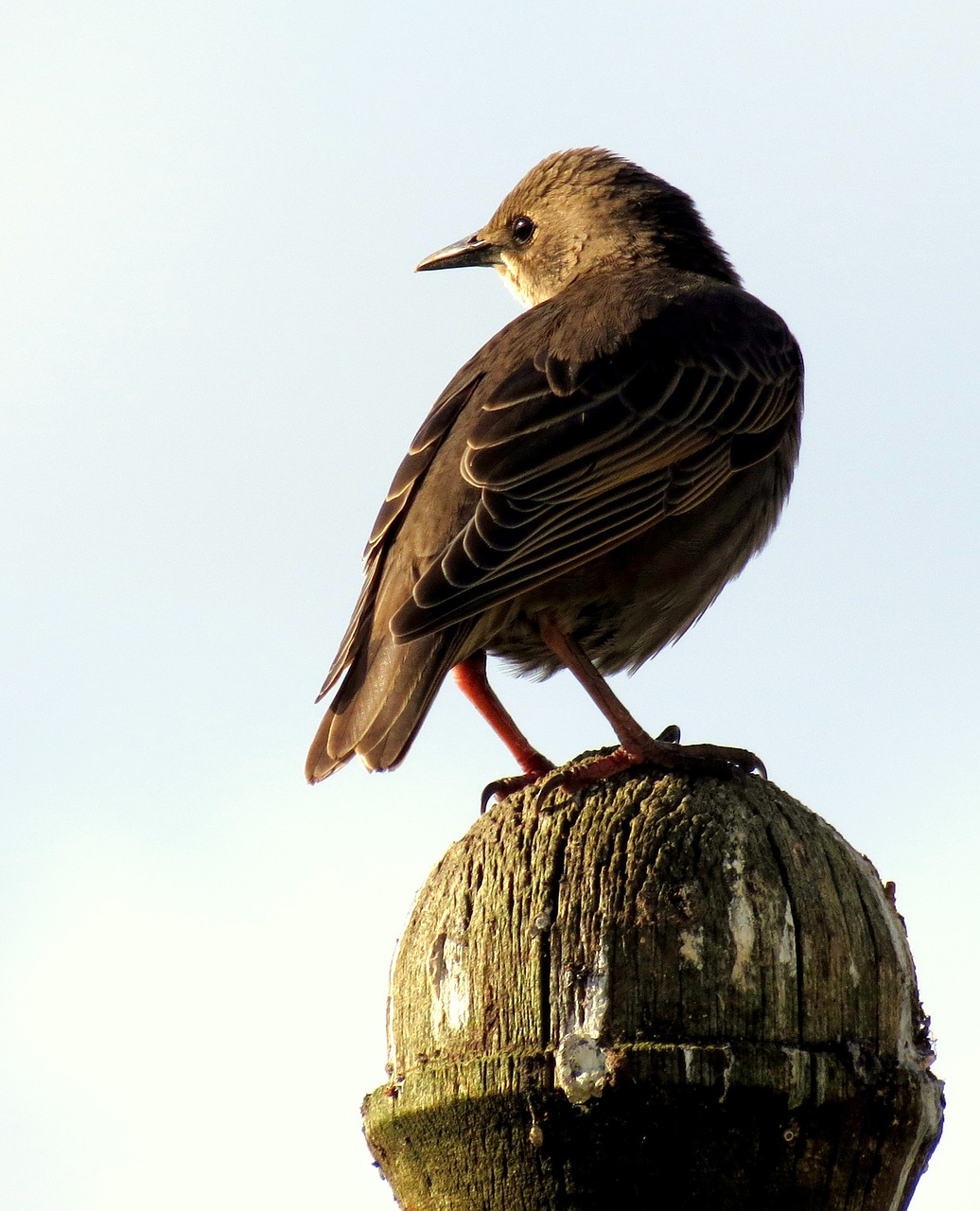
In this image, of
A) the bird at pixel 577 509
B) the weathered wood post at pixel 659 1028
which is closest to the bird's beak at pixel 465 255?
the bird at pixel 577 509

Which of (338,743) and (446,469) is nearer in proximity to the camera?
(338,743)

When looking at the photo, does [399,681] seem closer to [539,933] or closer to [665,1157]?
[539,933]

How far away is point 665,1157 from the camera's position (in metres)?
3.31

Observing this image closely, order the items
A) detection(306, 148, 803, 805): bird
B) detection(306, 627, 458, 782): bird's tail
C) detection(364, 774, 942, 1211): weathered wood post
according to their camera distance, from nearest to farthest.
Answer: detection(364, 774, 942, 1211): weathered wood post, detection(306, 627, 458, 782): bird's tail, detection(306, 148, 803, 805): bird

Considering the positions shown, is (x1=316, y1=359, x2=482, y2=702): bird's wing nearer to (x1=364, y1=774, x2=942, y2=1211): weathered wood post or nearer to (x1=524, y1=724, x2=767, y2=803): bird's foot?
(x1=524, y1=724, x2=767, y2=803): bird's foot

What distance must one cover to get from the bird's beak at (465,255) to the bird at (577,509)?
1678mm

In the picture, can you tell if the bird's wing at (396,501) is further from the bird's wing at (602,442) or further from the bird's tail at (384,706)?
the bird's tail at (384,706)

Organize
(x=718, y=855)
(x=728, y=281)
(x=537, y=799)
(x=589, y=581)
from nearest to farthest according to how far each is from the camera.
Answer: (x=718, y=855) → (x=537, y=799) → (x=589, y=581) → (x=728, y=281)

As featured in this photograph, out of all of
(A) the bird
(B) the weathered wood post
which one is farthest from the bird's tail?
(B) the weathered wood post

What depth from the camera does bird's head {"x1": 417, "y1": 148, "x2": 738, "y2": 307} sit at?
834 centimetres

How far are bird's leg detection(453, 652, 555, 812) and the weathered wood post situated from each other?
212 centimetres

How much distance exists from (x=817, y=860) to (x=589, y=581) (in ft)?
7.73

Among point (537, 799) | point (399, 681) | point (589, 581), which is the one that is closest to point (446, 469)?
point (589, 581)

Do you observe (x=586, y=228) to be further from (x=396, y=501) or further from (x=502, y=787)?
(x=502, y=787)
